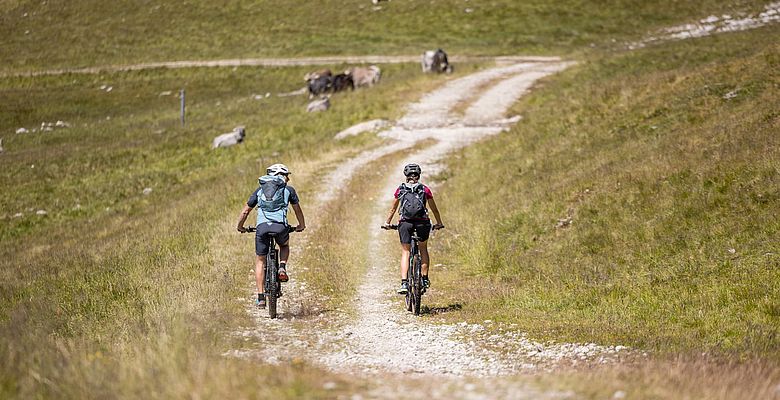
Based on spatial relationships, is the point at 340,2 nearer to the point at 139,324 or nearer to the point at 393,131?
the point at 393,131

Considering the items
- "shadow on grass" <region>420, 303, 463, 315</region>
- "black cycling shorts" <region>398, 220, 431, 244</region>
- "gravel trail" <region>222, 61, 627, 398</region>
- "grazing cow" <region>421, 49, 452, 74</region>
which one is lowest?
"grazing cow" <region>421, 49, 452, 74</region>

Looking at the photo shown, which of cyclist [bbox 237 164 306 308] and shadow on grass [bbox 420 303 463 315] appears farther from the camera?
shadow on grass [bbox 420 303 463 315]

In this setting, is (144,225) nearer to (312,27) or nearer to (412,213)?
(412,213)

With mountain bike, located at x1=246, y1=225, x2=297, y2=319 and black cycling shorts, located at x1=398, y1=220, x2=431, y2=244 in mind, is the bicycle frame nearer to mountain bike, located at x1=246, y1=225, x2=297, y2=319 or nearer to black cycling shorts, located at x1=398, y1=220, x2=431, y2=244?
black cycling shorts, located at x1=398, y1=220, x2=431, y2=244

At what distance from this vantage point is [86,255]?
20.4 m

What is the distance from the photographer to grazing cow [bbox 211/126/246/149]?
37.4 m

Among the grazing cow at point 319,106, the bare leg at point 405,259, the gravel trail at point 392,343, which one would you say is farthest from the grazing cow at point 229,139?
the bare leg at point 405,259

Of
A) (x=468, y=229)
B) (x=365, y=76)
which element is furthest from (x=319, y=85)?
(x=468, y=229)

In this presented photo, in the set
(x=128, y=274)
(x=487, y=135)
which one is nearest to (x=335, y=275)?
(x=128, y=274)

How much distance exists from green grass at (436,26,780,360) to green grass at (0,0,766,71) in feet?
129

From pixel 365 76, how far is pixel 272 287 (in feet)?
134

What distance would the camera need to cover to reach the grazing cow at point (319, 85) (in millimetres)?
50719

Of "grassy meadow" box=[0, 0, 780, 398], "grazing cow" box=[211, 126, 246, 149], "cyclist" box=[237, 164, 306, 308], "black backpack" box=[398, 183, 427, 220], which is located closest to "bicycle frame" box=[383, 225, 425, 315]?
"black backpack" box=[398, 183, 427, 220]

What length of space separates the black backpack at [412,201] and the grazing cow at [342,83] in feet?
127
